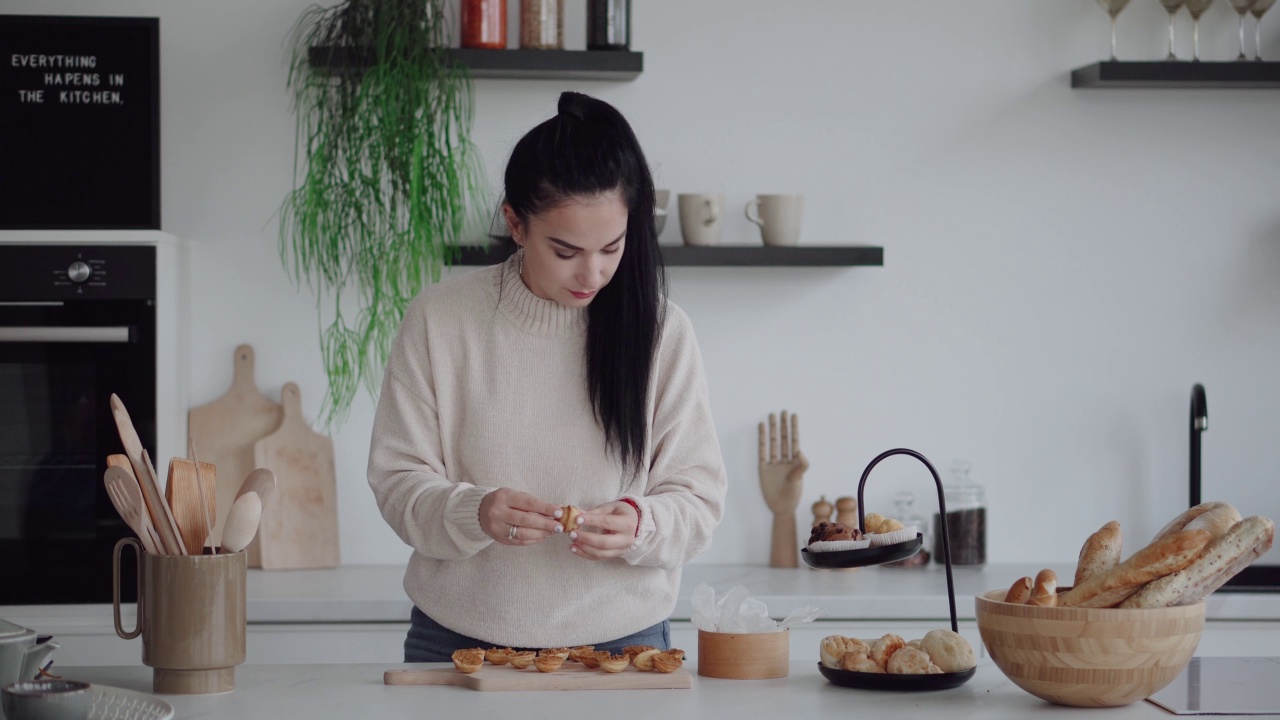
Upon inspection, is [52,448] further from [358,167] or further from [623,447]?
[623,447]

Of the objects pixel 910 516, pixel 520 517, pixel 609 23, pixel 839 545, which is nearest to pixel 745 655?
pixel 839 545

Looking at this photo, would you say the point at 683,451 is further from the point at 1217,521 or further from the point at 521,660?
the point at 1217,521

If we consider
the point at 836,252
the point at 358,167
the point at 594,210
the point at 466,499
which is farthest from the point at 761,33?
the point at 466,499

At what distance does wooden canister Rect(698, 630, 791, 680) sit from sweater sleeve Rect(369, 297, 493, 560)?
0.33 m

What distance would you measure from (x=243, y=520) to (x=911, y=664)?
762mm

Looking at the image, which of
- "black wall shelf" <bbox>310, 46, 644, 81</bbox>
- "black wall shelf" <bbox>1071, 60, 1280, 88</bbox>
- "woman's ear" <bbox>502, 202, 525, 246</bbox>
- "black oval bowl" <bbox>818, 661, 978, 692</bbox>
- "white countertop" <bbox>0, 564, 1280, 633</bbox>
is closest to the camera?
"black oval bowl" <bbox>818, 661, 978, 692</bbox>

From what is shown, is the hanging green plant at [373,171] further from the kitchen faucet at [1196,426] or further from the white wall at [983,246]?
the kitchen faucet at [1196,426]

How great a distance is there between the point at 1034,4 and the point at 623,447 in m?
1.98

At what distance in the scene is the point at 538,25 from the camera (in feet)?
9.36

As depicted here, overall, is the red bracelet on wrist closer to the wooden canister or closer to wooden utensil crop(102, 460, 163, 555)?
the wooden canister

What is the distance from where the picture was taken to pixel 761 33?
306 cm

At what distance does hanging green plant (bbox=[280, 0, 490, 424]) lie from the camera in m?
2.73

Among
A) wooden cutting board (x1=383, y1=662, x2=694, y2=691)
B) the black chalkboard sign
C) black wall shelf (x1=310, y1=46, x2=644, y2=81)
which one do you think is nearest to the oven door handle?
the black chalkboard sign

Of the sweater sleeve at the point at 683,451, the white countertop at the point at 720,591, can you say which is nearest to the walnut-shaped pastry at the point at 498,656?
the sweater sleeve at the point at 683,451
